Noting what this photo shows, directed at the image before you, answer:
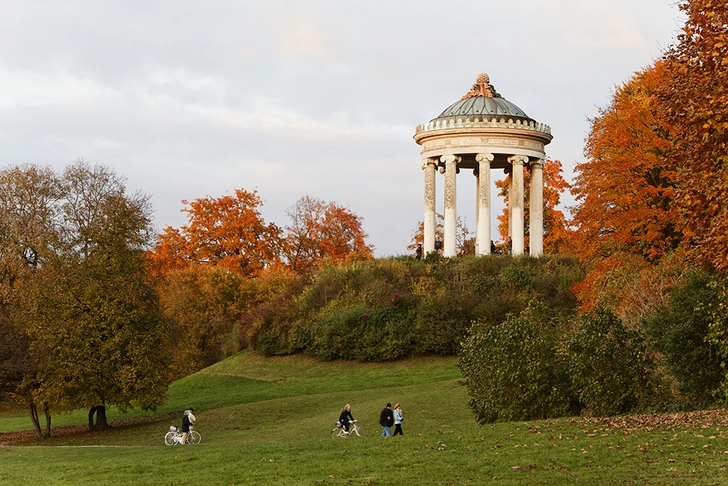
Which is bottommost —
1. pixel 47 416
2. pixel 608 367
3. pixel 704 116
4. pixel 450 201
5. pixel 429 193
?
pixel 47 416

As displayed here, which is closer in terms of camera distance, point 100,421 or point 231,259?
point 100,421

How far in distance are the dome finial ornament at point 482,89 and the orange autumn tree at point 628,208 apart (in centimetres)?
2322

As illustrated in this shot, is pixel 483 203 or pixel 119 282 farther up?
pixel 483 203

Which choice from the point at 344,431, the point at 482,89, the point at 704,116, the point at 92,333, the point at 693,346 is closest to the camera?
the point at 704,116

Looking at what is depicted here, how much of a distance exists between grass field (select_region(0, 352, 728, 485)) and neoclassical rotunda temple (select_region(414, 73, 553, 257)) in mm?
19590

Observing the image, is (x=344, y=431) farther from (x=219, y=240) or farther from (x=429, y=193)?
(x=219, y=240)

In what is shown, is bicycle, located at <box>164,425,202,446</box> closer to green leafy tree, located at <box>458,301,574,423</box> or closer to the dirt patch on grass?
green leafy tree, located at <box>458,301,574,423</box>

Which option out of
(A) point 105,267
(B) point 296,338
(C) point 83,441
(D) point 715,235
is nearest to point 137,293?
(A) point 105,267

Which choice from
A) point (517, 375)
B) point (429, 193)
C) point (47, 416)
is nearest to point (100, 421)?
point (47, 416)

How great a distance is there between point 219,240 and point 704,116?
56019 millimetres

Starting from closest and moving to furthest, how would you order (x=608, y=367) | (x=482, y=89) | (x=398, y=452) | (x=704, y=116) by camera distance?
1. (x=704, y=116)
2. (x=398, y=452)
3. (x=608, y=367)
4. (x=482, y=89)

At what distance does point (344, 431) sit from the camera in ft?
86.4

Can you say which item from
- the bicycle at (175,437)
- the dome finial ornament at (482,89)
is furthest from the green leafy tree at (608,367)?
the dome finial ornament at (482,89)

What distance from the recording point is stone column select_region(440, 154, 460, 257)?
173ft
